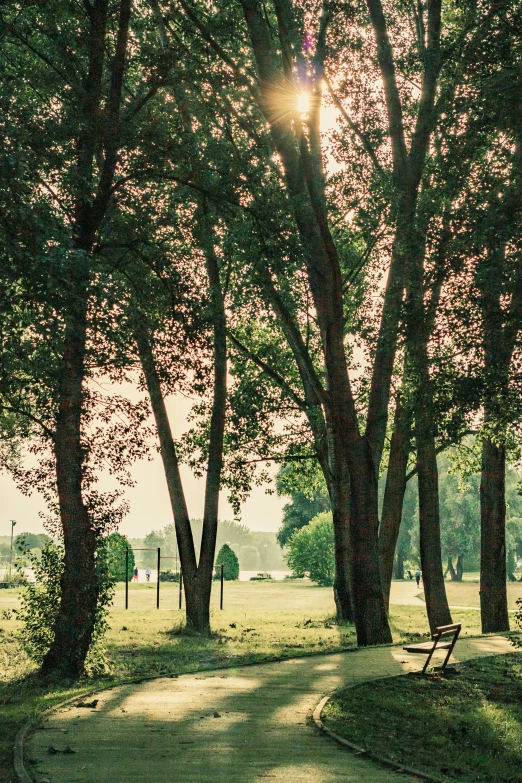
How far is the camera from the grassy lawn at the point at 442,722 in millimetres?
7891

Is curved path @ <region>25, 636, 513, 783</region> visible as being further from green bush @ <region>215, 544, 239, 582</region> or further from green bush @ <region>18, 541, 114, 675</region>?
green bush @ <region>215, 544, 239, 582</region>

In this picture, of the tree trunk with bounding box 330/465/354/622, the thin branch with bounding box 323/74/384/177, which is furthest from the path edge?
A: the thin branch with bounding box 323/74/384/177

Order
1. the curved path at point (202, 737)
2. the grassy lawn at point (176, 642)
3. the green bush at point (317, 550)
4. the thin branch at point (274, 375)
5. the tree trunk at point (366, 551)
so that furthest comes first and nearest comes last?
the green bush at point (317, 550)
the thin branch at point (274, 375)
the tree trunk at point (366, 551)
the grassy lawn at point (176, 642)
the curved path at point (202, 737)

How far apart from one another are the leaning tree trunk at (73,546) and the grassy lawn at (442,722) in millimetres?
4546

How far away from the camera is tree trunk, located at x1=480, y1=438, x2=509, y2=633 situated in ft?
70.4

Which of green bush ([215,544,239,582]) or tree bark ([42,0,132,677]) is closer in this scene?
tree bark ([42,0,132,677])

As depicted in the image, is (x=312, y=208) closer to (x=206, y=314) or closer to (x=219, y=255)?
(x=206, y=314)

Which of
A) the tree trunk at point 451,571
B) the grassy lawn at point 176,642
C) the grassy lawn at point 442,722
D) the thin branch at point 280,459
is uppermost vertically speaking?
the thin branch at point 280,459

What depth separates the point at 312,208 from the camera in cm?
1755

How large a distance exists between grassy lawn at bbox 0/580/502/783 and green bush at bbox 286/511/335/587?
18.3 m

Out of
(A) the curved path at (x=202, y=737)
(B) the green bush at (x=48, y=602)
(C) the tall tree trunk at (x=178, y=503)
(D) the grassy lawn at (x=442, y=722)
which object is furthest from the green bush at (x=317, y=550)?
(A) the curved path at (x=202, y=737)

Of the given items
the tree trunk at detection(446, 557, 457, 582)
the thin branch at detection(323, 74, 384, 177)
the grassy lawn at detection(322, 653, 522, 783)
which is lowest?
the tree trunk at detection(446, 557, 457, 582)

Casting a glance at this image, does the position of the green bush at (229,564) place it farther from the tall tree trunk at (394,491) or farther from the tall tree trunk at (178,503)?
the tall tree trunk at (394,491)

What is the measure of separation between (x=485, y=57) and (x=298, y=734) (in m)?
10.2
